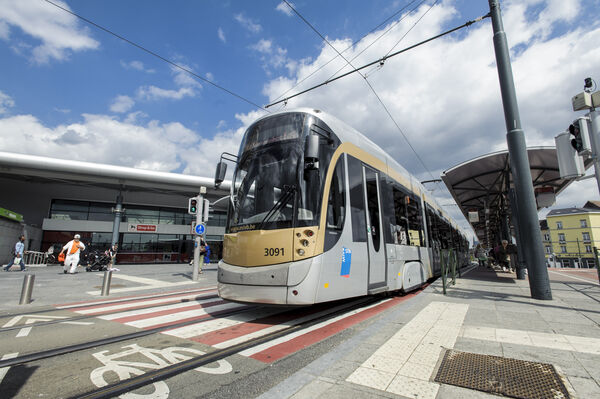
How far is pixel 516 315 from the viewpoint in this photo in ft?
16.6

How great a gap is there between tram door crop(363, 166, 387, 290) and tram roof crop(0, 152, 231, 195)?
777 inches

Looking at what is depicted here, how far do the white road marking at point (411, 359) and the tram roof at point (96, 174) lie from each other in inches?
853

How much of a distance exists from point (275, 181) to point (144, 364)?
2.89 metres

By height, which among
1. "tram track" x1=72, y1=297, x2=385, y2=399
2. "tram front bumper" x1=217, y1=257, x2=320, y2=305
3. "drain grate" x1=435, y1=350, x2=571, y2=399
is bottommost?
"tram track" x1=72, y1=297, x2=385, y2=399

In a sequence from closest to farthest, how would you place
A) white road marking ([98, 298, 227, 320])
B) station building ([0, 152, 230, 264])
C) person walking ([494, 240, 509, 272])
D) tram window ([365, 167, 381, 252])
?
white road marking ([98, 298, 227, 320])
tram window ([365, 167, 381, 252])
person walking ([494, 240, 509, 272])
station building ([0, 152, 230, 264])

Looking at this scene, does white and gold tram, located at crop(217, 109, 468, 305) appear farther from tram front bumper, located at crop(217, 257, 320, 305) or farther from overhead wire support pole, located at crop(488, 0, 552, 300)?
overhead wire support pole, located at crop(488, 0, 552, 300)

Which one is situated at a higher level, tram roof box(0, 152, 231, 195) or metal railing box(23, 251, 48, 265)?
tram roof box(0, 152, 231, 195)

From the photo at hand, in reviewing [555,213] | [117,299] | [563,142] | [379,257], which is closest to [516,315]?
[379,257]

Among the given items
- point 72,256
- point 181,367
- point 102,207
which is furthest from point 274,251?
point 102,207


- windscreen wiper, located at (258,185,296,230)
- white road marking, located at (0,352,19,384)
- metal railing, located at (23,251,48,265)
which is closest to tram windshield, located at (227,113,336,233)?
windscreen wiper, located at (258,185,296,230)

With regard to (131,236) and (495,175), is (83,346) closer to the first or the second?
(495,175)

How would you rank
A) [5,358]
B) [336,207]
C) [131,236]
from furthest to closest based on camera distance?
[131,236], [336,207], [5,358]

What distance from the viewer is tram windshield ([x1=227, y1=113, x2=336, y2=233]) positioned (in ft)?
14.5

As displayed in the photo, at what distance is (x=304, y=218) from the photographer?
434 centimetres
